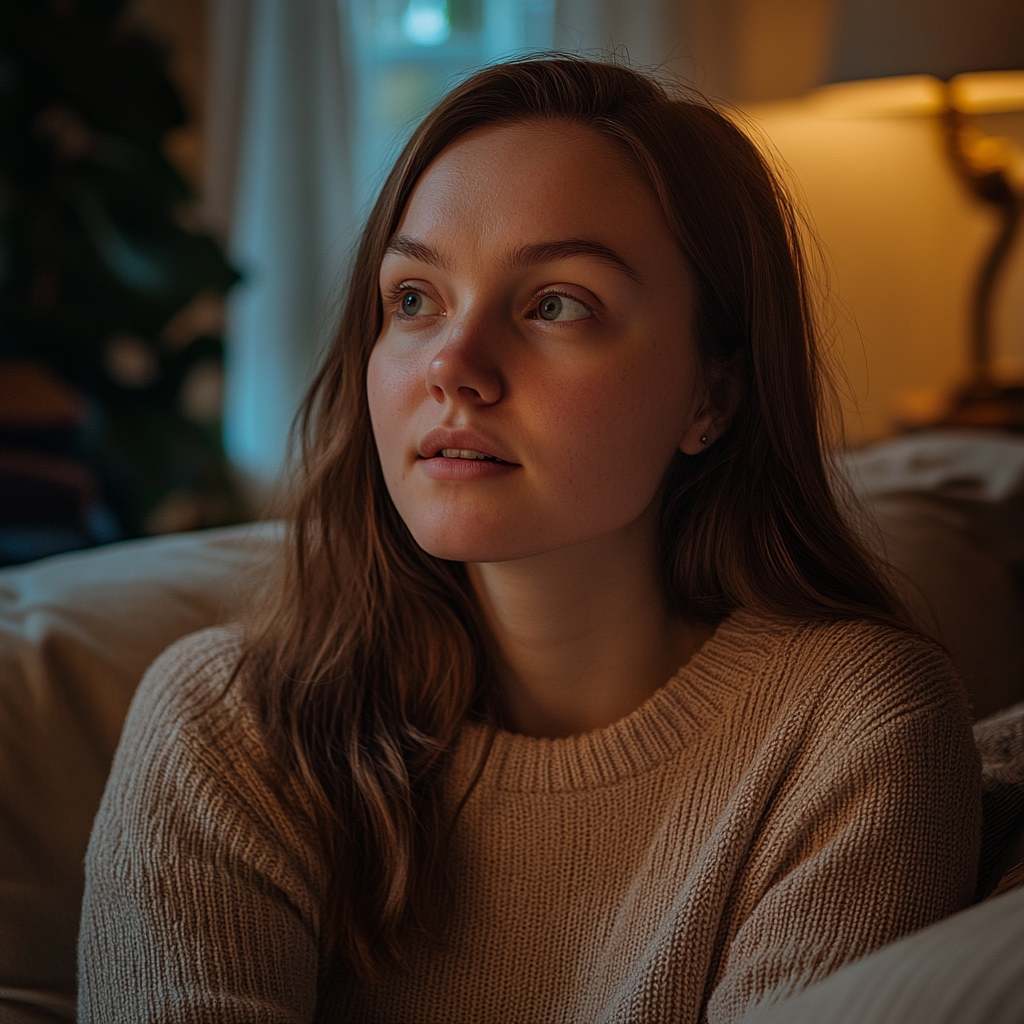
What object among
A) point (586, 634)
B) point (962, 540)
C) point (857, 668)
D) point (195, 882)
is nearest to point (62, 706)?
point (195, 882)

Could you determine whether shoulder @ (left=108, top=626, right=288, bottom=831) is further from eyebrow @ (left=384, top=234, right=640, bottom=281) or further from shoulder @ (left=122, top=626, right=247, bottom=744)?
eyebrow @ (left=384, top=234, right=640, bottom=281)

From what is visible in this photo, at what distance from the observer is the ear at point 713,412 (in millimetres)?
971

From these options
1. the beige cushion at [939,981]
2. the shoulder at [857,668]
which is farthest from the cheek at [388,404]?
the beige cushion at [939,981]

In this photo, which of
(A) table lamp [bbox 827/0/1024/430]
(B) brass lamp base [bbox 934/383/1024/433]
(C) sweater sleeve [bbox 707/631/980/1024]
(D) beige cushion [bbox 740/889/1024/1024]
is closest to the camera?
(D) beige cushion [bbox 740/889/1024/1024]

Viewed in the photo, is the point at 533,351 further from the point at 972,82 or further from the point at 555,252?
→ the point at 972,82

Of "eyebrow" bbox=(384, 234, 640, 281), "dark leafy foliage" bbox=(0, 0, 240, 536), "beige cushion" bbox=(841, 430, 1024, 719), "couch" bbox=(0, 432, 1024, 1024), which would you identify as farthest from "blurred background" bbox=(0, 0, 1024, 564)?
"eyebrow" bbox=(384, 234, 640, 281)

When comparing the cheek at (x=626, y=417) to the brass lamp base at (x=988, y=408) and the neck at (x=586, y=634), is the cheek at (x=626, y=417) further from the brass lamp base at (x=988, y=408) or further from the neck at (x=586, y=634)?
the brass lamp base at (x=988, y=408)

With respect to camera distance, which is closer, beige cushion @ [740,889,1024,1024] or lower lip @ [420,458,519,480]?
beige cushion @ [740,889,1024,1024]

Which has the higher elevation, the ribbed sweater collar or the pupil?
the pupil

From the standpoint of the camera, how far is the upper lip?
831 mm

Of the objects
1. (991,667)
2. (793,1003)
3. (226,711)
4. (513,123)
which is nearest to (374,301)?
(513,123)

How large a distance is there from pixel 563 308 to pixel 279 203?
7.21 ft

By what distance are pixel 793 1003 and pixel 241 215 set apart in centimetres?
278

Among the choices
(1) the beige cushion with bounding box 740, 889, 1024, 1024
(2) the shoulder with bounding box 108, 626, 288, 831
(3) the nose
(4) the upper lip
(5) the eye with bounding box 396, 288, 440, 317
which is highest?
(5) the eye with bounding box 396, 288, 440, 317
